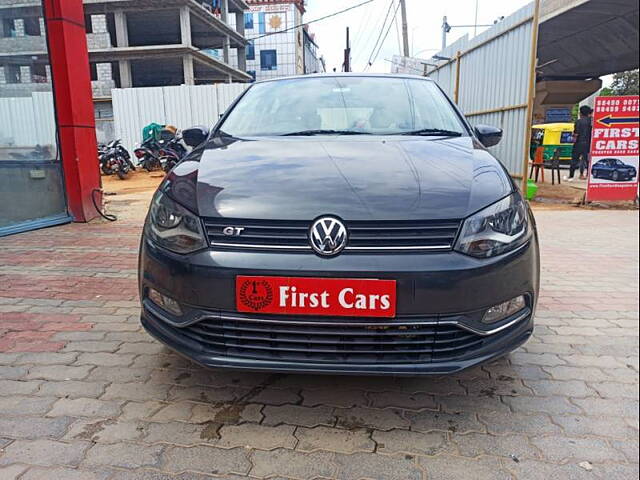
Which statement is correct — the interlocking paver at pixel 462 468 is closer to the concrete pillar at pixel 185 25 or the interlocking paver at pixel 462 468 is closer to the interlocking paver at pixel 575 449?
the interlocking paver at pixel 575 449

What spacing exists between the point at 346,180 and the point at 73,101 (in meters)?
4.83

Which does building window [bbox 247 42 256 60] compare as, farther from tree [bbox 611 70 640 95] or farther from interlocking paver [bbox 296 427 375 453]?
interlocking paver [bbox 296 427 375 453]

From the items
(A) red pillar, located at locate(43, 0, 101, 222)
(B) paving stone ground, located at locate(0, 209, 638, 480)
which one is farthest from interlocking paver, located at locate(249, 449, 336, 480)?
(A) red pillar, located at locate(43, 0, 101, 222)

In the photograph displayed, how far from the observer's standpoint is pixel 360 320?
5.61 ft

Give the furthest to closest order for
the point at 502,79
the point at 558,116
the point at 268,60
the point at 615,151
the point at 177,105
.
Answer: the point at 268,60, the point at 558,116, the point at 177,105, the point at 502,79, the point at 615,151

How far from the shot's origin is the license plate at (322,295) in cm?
169

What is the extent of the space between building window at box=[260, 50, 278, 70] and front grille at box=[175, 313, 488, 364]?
4391cm

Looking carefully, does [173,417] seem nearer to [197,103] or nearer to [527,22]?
[527,22]

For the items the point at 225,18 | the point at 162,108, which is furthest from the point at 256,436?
the point at 225,18

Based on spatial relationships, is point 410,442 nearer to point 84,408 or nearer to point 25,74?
point 84,408

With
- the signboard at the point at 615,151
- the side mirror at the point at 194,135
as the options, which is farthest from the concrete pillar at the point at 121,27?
the side mirror at the point at 194,135

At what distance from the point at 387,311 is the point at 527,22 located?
6.98 meters

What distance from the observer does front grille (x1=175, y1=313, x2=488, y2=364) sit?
1732 mm

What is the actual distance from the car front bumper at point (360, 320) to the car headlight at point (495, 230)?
0.12ft
